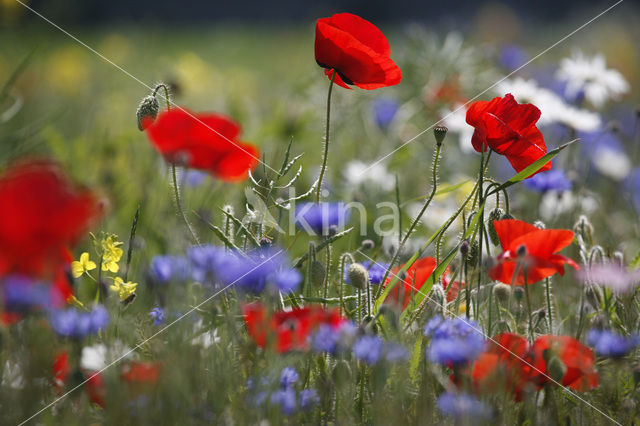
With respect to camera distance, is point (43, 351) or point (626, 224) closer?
point (43, 351)

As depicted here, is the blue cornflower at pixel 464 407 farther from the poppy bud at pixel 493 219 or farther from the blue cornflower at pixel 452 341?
the poppy bud at pixel 493 219

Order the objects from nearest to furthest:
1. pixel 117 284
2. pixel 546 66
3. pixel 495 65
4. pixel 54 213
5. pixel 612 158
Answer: pixel 54 213
pixel 117 284
pixel 612 158
pixel 495 65
pixel 546 66

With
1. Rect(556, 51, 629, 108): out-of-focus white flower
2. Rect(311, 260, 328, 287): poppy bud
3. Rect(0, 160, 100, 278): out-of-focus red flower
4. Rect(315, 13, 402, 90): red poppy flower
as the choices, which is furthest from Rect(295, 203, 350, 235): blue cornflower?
Rect(556, 51, 629, 108): out-of-focus white flower

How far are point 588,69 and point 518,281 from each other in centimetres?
142

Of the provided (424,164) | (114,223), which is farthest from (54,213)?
(424,164)

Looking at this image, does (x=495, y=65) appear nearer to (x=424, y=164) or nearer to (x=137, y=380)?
(x=424, y=164)

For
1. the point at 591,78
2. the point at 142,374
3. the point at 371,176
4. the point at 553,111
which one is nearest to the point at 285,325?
the point at 142,374

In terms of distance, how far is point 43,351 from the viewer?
0.85m

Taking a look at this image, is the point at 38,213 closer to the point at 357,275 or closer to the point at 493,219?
the point at 357,275

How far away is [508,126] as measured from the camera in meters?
1.02

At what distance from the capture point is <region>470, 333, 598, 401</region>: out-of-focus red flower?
880mm

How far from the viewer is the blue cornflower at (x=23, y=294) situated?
A: 70 cm

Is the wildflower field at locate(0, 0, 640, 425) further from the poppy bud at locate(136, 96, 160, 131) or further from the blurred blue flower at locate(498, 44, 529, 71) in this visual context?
the blurred blue flower at locate(498, 44, 529, 71)

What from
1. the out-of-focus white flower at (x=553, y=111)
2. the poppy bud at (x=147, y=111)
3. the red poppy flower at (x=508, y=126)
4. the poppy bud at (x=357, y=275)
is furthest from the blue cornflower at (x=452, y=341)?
the out-of-focus white flower at (x=553, y=111)
